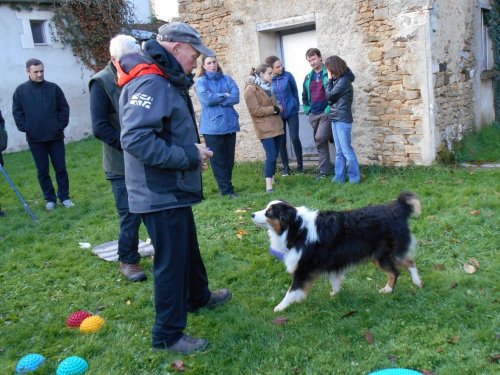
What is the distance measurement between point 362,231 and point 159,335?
178cm

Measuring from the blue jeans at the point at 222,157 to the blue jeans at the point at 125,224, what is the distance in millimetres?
2828

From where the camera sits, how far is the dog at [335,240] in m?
4.06

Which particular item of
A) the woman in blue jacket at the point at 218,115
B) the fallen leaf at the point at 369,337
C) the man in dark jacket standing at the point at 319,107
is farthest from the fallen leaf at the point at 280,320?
the man in dark jacket standing at the point at 319,107

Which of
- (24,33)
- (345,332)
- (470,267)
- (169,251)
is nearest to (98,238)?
(169,251)

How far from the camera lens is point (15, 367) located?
11.6 ft

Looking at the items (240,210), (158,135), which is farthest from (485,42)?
(158,135)

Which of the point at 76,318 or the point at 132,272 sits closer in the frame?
the point at 76,318

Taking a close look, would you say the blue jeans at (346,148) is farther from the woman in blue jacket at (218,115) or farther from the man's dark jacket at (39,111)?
the man's dark jacket at (39,111)

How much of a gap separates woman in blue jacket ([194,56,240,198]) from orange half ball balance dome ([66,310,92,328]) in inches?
149

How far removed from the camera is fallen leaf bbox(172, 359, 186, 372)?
3.37m

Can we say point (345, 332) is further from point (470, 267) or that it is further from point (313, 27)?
point (313, 27)

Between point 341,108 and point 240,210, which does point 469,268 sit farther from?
point 341,108

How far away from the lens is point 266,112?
7.82m

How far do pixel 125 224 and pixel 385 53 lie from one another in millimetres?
5302
